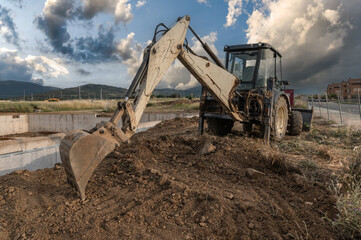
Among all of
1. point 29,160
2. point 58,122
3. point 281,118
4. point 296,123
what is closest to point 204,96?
point 281,118

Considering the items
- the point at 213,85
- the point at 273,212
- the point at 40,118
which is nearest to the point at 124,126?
the point at 273,212

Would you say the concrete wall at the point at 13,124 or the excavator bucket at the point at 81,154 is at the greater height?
the excavator bucket at the point at 81,154

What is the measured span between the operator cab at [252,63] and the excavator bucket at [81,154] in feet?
15.3

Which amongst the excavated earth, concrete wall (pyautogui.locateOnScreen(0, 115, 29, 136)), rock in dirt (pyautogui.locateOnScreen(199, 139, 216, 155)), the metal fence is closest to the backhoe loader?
the excavated earth

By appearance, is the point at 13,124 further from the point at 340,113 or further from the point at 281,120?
the point at 340,113

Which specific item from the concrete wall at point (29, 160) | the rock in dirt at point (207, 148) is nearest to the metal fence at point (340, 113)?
the rock in dirt at point (207, 148)

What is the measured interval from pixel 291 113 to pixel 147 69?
5.79m

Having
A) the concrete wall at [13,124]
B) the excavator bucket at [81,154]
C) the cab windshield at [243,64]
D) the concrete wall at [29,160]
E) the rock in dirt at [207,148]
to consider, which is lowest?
the concrete wall at [13,124]

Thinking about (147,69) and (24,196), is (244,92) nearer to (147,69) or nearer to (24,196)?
(147,69)

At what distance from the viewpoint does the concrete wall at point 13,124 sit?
56.9ft

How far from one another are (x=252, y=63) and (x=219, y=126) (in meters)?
2.03

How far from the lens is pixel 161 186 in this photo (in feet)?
11.6

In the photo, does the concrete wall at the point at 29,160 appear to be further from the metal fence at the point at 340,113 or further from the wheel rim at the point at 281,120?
the metal fence at the point at 340,113

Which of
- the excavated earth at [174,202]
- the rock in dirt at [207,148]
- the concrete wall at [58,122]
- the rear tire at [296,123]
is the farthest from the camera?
the concrete wall at [58,122]
